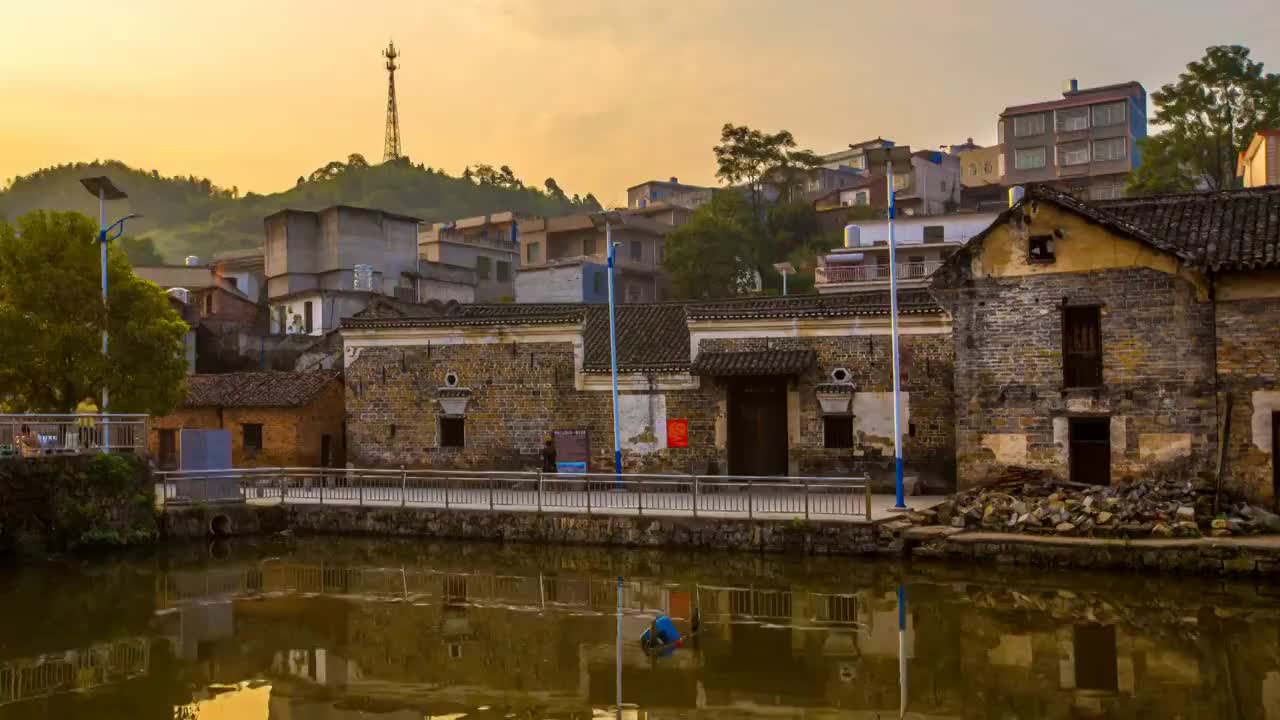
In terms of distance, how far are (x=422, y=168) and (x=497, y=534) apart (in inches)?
3217

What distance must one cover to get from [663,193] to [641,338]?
60.5 metres

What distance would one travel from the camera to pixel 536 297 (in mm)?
56594

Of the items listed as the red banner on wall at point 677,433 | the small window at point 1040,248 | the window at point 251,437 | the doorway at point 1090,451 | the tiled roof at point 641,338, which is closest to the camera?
the doorway at point 1090,451

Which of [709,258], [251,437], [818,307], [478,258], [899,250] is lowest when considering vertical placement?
[251,437]

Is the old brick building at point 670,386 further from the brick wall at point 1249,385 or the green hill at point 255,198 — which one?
the green hill at point 255,198

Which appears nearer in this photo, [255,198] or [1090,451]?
[1090,451]

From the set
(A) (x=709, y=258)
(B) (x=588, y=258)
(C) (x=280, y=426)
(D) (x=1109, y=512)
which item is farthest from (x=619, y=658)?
(B) (x=588, y=258)

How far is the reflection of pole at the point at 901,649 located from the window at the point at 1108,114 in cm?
5581

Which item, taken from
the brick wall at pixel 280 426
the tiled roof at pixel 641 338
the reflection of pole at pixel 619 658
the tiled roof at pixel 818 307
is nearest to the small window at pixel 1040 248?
the tiled roof at pixel 818 307

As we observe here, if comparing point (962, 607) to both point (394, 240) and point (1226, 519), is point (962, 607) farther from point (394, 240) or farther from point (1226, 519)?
point (394, 240)

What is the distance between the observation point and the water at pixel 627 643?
13703mm

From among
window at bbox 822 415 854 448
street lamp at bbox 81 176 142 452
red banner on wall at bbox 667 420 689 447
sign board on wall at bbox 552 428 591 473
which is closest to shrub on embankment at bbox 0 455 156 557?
street lamp at bbox 81 176 142 452

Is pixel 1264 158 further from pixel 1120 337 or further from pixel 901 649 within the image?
pixel 901 649

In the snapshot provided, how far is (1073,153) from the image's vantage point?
225 ft
